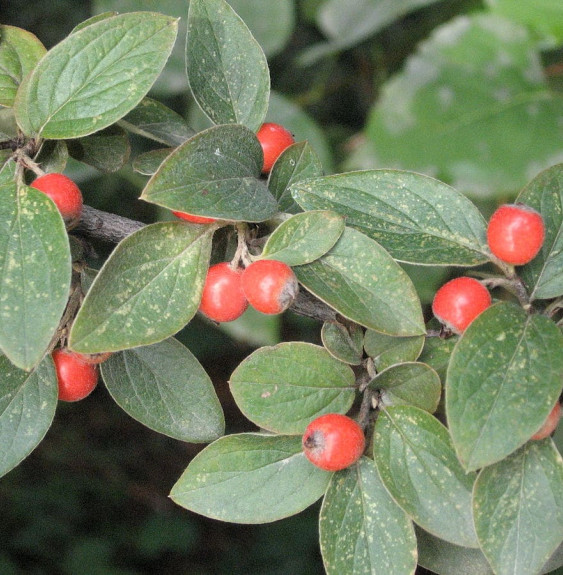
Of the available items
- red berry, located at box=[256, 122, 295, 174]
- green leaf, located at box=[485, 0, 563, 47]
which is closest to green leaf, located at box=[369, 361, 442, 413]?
red berry, located at box=[256, 122, 295, 174]

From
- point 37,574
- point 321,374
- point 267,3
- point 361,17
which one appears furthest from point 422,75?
point 37,574

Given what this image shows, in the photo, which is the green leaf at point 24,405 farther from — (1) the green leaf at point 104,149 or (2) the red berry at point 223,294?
(1) the green leaf at point 104,149

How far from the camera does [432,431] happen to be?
116 cm

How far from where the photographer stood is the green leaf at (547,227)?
47.0 inches

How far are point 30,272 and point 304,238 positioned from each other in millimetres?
406

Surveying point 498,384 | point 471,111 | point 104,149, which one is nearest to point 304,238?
point 498,384

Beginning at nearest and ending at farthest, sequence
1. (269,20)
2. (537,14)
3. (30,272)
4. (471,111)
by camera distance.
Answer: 1. (30,272)
2. (537,14)
3. (471,111)
4. (269,20)

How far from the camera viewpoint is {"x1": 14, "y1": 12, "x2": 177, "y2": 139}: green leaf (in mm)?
1140

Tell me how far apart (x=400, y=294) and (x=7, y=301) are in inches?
22.1

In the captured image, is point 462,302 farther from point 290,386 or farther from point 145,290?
point 145,290

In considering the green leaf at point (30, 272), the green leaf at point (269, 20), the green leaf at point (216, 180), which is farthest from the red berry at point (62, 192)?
the green leaf at point (269, 20)

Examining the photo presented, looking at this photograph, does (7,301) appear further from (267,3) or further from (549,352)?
(267,3)

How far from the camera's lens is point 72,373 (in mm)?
1201

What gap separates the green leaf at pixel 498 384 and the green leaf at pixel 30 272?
55 centimetres
